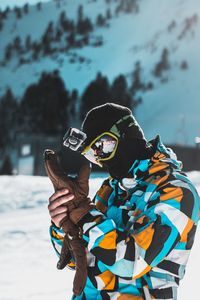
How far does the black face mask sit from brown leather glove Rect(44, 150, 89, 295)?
0.20m

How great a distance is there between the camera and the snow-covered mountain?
3672cm

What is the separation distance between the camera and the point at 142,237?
1.59 meters

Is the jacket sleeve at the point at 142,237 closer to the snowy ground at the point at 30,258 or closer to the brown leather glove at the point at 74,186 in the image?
the brown leather glove at the point at 74,186

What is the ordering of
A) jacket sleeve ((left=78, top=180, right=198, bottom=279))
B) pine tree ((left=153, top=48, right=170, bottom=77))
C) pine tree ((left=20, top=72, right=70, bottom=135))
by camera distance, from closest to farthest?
jacket sleeve ((left=78, top=180, right=198, bottom=279))
pine tree ((left=20, top=72, right=70, bottom=135))
pine tree ((left=153, top=48, right=170, bottom=77))

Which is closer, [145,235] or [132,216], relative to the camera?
[145,235]

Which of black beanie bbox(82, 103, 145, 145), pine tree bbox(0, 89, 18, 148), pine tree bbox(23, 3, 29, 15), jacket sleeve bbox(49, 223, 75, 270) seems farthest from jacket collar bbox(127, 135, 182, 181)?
pine tree bbox(23, 3, 29, 15)

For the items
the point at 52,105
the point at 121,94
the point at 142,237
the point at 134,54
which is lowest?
the point at 52,105

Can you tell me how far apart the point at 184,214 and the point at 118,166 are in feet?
1.16

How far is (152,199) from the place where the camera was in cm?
167

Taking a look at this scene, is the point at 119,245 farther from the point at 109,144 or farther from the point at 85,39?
the point at 85,39

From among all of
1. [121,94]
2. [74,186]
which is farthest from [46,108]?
[74,186]

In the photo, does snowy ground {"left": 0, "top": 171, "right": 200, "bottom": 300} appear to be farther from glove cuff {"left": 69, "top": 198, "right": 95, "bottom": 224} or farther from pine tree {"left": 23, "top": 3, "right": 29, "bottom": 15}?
pine tree {"left": 23, "top": 3, "right": 29, "bottom": 15}

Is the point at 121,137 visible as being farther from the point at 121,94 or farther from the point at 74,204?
the point at 121,94

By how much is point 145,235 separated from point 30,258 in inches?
116
